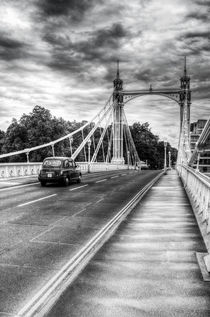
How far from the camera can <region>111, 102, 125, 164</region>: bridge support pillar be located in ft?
216

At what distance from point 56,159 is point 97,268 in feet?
54.9

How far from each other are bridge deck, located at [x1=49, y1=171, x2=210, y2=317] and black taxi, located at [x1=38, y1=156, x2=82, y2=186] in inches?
497

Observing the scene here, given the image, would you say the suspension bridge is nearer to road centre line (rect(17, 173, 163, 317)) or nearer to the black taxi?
road centre line (rect(17, 173, 163, 317))

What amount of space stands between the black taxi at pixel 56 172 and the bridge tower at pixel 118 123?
4314cm

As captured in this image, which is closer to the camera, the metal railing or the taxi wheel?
the metal railing

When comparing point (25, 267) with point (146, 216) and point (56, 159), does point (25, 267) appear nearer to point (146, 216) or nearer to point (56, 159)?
point (146, 216)

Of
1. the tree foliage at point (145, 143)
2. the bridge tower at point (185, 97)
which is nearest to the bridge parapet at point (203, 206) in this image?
the bridge tower at point (185, 97)

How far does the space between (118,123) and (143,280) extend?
62.9m

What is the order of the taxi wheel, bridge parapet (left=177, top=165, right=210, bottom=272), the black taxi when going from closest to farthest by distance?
bridge parapet (left=177, top=165, right=210, bottom=272)
the black taxi
the taxi wheel

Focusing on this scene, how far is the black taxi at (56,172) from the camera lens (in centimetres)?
2089

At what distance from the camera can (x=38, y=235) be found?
26.0 feet

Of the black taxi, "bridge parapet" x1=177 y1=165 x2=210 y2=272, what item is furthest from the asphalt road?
the black taxi

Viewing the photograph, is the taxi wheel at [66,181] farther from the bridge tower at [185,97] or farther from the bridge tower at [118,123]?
the bridge tower at [185,97]

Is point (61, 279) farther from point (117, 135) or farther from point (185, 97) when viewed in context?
point (185, 97)
